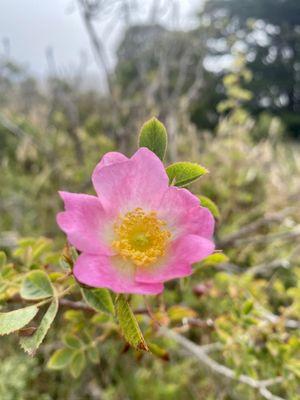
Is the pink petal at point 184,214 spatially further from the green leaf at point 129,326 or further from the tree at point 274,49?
the tree at point 274,49

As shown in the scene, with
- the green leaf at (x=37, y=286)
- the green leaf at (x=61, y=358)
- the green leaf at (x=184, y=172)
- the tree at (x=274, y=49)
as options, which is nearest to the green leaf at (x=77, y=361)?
the green leaf at (x=61, y=358)

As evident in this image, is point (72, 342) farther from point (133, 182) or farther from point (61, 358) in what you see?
point (133, 182)

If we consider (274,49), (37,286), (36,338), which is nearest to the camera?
(36,338)

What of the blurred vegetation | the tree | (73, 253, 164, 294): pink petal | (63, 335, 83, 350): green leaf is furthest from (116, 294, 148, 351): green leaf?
the tree

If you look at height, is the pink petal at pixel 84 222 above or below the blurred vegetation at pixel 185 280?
above

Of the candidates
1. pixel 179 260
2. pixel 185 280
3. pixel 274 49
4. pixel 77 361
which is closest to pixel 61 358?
pixel 77 361

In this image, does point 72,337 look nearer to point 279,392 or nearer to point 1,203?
point 279,392

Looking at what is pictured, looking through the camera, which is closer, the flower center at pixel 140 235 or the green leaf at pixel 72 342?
the flower center at pixel 140 235
